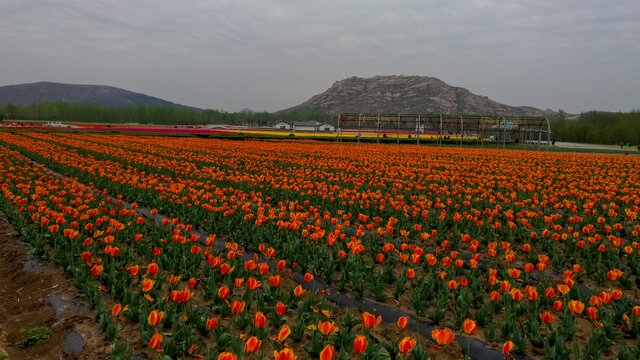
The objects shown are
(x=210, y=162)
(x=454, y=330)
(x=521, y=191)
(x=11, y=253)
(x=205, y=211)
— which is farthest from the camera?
(x=210, y=162)

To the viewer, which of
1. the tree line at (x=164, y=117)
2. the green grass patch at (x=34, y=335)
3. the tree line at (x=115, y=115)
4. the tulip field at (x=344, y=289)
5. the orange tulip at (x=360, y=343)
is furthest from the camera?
the tree line at (x=115, y=115)

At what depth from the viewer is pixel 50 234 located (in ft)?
20.3

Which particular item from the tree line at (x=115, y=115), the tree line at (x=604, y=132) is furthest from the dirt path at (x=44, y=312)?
the tree line at (x=115, y=115)

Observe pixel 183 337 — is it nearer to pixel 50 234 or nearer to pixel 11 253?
pixel 50 234

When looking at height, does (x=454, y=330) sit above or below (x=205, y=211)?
below

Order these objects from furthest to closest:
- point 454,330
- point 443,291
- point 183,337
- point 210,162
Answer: point 210,162, point 443,291, point 454,330, point 183,337

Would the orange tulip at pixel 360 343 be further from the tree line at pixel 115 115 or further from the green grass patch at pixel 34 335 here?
the tree line at pixel 115 115

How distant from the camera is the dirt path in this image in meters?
3.70

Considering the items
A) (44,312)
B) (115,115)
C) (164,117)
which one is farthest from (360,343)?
(115,115)

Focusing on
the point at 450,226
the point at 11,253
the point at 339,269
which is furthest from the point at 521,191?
the point at 11,253

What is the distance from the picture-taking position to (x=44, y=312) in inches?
176

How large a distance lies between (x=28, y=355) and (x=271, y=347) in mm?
2348

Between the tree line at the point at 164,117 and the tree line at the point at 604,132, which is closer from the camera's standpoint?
the tree line at the point at 604,132

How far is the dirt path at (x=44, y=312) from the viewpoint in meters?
3.70
